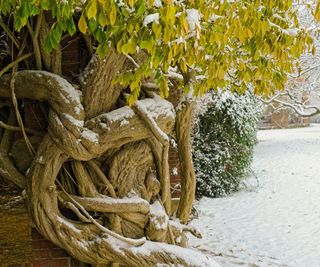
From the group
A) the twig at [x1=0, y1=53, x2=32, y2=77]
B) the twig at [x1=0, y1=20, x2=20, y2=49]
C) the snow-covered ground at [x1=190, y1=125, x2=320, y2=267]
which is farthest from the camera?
the snow-covered ground at [x1=190, y1=125, x2=320, y2=267]

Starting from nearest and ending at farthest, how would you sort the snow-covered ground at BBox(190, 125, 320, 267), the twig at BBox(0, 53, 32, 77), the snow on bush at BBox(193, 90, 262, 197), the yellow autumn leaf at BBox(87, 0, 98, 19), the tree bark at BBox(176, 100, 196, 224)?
the yellow autumn leaf at BBox(87, 0, 98, 19), the twig at BBox(0, 53, 32, 77), the tree bark at BBox(176, 100, 196, 224), the snow-covered ground at BBox(190, 125, 320, 267), the snow on bush at BBox(193, 90, 262, 197)

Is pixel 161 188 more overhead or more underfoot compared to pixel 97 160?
more underfoot

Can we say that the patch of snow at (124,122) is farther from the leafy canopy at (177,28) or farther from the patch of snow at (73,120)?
the leafy canopy at (177,28)

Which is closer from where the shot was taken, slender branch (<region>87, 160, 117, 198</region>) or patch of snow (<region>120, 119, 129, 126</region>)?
patch of snow (<region>120, 119, 129, 126</region>)

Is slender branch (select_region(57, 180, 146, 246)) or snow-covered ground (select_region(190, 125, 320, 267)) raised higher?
slender branch (select_region(57, 180, 146, 246))

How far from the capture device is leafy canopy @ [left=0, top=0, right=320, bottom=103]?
104 inches

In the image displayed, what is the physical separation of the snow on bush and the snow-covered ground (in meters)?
0.37

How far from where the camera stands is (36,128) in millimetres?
4840

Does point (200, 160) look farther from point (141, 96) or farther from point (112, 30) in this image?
point (112, 30)

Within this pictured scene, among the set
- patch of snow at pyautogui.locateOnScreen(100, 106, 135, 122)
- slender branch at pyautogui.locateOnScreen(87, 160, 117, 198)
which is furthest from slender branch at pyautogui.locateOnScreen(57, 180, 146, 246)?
patch of snow at pyautogui.locateOnScreen(100, 106, 135, 122)

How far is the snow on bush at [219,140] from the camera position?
31.1 ft

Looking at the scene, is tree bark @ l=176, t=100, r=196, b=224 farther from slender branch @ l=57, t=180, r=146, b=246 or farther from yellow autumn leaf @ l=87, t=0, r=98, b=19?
yellow autumn leaf @ l=87, t=0, r=98, b=19

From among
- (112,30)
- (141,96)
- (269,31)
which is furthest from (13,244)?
(269,31)

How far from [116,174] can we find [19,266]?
1.33 m
